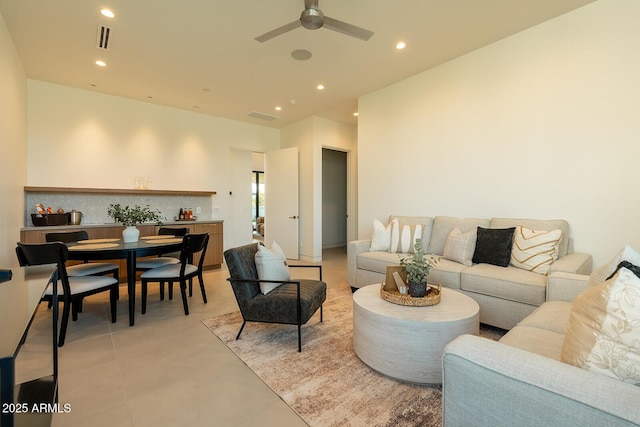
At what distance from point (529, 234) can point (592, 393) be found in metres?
2.40

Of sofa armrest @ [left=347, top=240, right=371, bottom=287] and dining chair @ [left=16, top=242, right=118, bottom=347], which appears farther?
sofa armrest @ [left=347, top=240, right=371, bottom=287]

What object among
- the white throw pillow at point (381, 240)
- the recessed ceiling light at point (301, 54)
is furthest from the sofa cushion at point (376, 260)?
the recessed ceiling light at point (301, 54)

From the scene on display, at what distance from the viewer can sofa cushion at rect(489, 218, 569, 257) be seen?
2.76m

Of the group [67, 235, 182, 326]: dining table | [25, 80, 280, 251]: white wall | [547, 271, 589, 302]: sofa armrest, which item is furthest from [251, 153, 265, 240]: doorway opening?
[547, 271, 589, 302]: sofa armrest

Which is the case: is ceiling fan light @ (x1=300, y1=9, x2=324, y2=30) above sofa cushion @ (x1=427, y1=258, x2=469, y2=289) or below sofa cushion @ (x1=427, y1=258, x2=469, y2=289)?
above

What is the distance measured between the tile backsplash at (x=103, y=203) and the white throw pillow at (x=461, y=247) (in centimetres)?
436

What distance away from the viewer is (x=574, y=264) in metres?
2.42

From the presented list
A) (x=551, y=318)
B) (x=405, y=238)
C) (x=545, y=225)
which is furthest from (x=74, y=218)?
(x=545, y=225)

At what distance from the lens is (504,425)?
877 millimetres

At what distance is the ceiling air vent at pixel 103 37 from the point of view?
2918mm

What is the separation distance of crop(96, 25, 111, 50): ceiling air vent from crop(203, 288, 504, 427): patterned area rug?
3066 millimetres

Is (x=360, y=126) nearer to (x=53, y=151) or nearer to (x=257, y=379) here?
(x=257, y=379)

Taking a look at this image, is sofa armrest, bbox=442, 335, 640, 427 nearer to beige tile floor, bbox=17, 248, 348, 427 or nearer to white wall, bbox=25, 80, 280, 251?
beige tile floor, bbox=17, 248, 348, 427

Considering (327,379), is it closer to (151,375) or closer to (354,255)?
(151,375)
